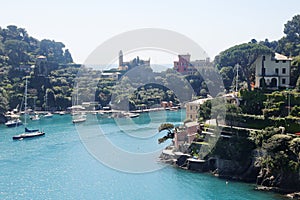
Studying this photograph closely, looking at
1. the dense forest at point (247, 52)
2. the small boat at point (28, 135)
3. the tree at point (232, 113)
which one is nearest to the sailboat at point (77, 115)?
the small boat at point (28, 135)

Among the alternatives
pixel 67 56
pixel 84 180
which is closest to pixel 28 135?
pixel 84 180

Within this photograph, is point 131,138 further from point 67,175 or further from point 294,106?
point 294,106

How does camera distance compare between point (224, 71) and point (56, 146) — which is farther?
point (224, 71)

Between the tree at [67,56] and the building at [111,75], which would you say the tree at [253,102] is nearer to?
the building at [111,75]

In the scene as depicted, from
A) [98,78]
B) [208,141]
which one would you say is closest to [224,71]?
[98,78]

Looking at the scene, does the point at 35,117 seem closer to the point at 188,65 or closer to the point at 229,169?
the point at 188,65

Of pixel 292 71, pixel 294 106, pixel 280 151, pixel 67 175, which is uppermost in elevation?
pixel 292 71

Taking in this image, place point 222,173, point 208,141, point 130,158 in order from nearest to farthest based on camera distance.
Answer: point 222,173 < point 208,141 < point 130,158

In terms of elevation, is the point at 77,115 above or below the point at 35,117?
above
